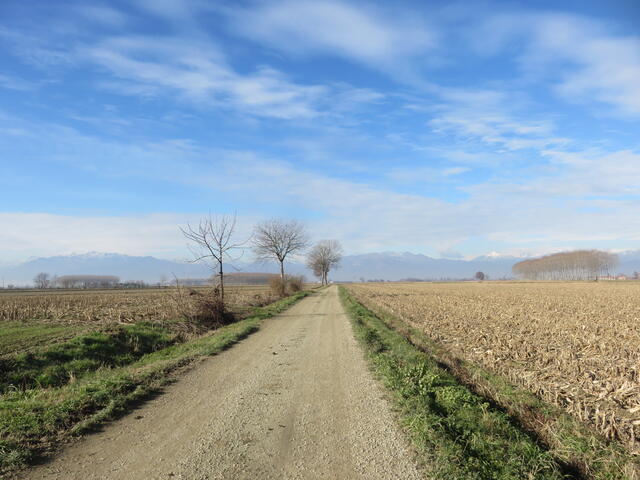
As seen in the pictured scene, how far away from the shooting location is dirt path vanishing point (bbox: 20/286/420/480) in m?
4.79

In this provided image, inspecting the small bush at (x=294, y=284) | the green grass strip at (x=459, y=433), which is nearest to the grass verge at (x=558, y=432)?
the green grass strip at (x=459, y=433)

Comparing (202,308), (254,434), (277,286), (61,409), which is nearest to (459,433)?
(254,434)

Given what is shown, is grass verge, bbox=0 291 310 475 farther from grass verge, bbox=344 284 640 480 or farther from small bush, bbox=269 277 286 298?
small bush, bbox=269 277 286 298

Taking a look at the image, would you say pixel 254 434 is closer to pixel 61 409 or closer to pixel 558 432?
pixel 61 409

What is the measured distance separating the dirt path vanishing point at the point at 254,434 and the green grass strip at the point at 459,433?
0.33 meters

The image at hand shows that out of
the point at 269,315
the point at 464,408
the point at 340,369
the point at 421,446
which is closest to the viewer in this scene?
the point at 421,446

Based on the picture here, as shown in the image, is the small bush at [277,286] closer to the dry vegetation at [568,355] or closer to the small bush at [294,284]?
the small bush at [294,284]

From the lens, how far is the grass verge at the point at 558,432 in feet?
16.7

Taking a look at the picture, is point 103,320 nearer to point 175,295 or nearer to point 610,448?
point 175,295

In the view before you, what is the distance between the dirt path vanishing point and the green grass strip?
33 centimetres

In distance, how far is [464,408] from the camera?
6879mm

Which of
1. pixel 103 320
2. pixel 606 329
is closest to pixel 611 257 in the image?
pixel 606 329

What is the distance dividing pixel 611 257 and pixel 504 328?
225310 mm

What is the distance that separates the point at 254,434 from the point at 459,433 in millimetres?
3082
